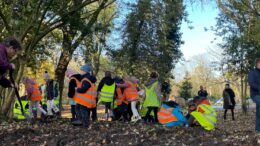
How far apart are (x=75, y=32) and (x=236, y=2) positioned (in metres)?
9.10

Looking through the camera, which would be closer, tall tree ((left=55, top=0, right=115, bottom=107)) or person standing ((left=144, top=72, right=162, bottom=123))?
person standing ((left=144, top=72, right=162, bottom=123))

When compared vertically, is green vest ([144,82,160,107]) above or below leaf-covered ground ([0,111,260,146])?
above

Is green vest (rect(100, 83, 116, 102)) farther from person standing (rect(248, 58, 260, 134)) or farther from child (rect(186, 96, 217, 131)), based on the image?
person standing (rect(248, 58, 260, 134))

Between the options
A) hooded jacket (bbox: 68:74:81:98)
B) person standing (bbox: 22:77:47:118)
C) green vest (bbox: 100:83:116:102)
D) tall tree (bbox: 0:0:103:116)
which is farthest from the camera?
tall tree (bbox: 0:0:103:116)

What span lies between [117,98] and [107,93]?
414mm

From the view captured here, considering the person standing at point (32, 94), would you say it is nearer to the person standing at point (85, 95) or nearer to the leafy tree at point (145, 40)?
the person standing at point (85, 95)

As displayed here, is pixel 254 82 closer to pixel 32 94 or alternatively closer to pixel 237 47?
pixel 32 94

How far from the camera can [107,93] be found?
559 inches

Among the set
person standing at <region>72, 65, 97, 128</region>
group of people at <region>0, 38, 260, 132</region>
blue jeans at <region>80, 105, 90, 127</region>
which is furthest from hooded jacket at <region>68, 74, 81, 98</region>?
blue jeans at <region>80, 105, 90, 127</region>

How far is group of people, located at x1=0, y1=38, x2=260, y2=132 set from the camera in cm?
969

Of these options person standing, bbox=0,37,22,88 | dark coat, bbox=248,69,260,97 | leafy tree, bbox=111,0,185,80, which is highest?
leafy tree, bbox=111,0,185,80

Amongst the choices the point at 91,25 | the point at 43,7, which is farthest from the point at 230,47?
the point at 43,7

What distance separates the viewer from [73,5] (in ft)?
54.4

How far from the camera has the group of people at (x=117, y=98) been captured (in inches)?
381
